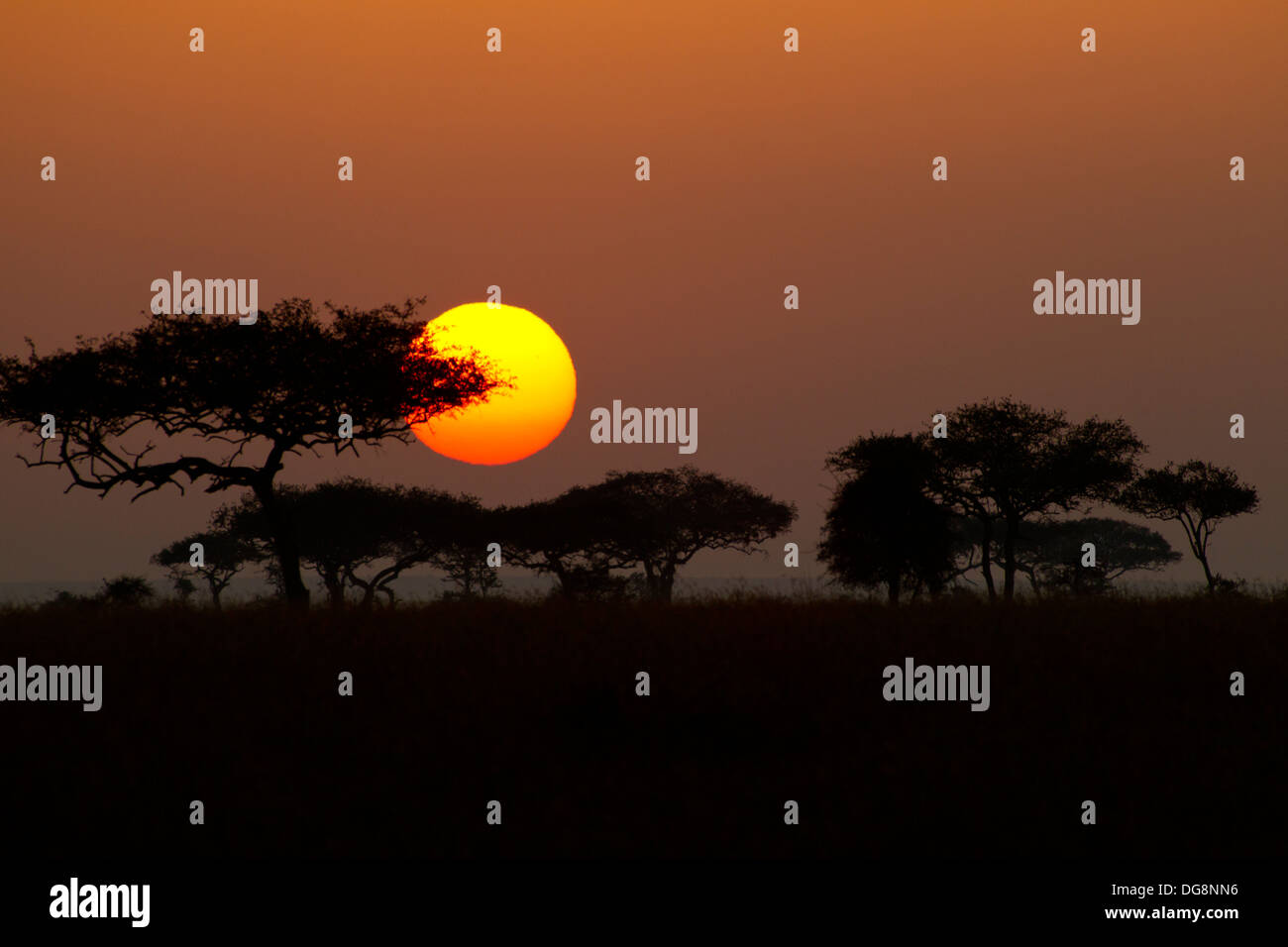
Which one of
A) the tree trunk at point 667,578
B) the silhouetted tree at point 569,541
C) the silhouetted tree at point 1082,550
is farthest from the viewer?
the silhouetted tree at point 1082,550

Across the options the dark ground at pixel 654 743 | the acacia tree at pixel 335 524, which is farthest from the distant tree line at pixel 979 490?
the acacia tree at pixel 335 524

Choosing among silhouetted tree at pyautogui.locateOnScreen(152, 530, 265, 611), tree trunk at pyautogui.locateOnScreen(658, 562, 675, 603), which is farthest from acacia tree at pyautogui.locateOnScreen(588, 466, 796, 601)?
silhouetted tree at pyautogui.locateOnScreen(152, 530, 265, 611)

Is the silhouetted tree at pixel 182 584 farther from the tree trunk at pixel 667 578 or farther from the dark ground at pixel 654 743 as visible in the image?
the dark ground at pixel 654 743

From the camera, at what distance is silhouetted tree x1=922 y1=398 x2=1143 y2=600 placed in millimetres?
46750

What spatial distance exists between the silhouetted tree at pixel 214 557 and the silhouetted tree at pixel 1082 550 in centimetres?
5647

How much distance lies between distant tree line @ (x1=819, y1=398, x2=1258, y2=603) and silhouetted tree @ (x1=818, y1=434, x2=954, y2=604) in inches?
1.5

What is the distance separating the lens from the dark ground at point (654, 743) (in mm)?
9594

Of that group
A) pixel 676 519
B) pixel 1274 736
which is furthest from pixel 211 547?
pixel 1274 736

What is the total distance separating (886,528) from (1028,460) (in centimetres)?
1029

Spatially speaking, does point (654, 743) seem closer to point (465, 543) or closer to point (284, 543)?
point (284, 543)
